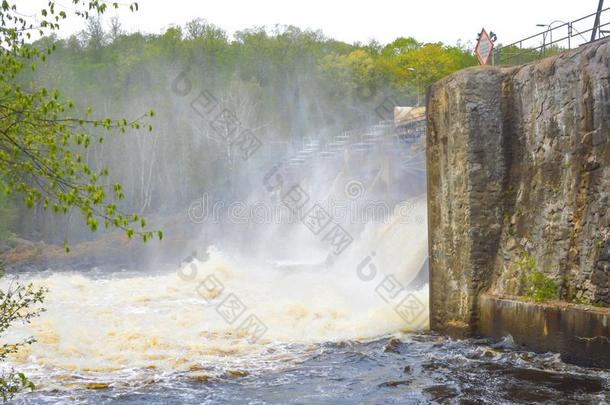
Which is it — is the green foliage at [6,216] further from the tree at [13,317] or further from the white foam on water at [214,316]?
the tree at [13,317]

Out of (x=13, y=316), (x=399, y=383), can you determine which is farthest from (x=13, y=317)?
(x=399, y=383)

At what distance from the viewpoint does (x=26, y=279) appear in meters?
31.1

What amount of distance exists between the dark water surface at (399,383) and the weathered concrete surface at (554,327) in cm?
20

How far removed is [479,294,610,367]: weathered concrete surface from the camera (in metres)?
10.7

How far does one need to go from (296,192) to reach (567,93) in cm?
2888

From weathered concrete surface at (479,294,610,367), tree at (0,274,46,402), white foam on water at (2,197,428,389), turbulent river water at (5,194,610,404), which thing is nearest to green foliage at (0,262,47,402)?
tree at (0,274,46,402)

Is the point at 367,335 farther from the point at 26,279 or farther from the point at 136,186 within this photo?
the point at 136,186

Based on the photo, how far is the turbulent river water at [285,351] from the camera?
10.5m

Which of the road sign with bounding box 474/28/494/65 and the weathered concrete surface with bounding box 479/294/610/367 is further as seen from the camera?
the road sign with bounding box 474/28/494/65

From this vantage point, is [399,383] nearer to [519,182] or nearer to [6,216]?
[519,182]

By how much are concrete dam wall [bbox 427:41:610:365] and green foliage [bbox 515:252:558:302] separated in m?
0.02

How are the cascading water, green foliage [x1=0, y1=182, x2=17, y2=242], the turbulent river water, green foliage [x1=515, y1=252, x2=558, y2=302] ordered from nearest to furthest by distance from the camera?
1. the turbulent river water
2. the cascading water
3. green foliage [x1=515, y1=252, x2=558, y2=302]
4. green foliage [x1=0, y1=182, x2=17, y2=242]

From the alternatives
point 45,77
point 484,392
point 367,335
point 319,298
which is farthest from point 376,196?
point 45,77

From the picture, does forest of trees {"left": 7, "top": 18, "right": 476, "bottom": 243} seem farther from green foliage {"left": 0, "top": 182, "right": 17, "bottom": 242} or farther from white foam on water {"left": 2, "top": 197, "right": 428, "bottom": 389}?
white foam on water {"left": 2, "top": 197, "right": 428, "bottom": 389}
